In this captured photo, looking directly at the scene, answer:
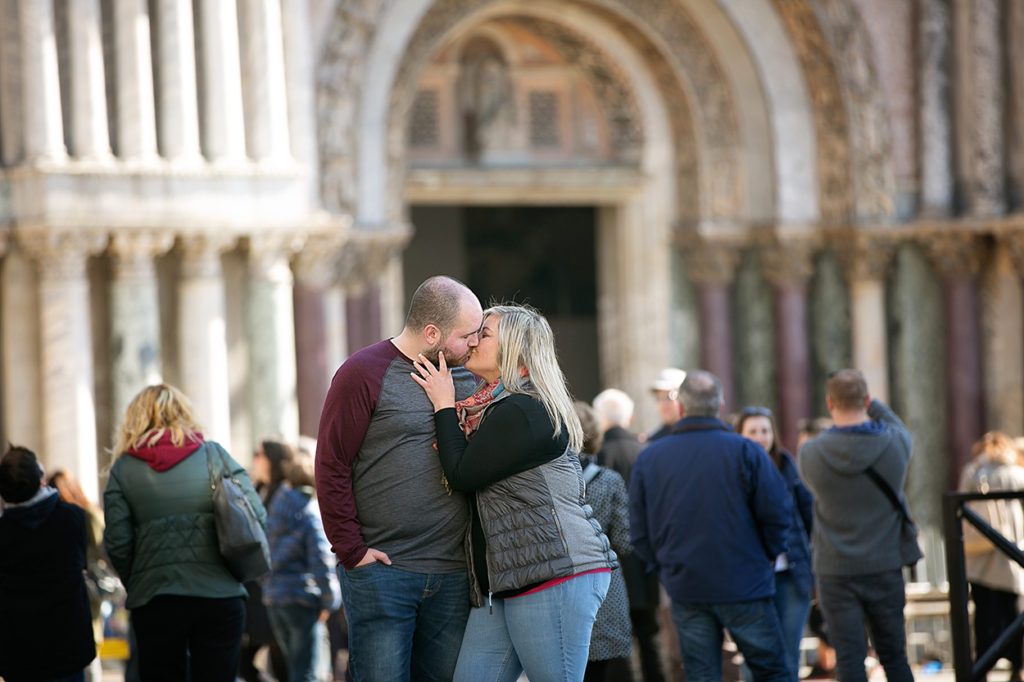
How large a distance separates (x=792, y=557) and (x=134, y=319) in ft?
17.8

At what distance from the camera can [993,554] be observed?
29.2ft

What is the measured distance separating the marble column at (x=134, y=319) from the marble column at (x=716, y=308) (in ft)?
18.3

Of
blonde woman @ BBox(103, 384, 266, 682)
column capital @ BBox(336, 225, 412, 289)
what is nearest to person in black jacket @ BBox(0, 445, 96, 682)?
blonde woman @ BBox(103, 384, 266, 682)

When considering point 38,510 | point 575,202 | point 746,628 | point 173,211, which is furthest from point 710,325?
point 38,510

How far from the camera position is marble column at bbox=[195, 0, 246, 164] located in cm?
1129

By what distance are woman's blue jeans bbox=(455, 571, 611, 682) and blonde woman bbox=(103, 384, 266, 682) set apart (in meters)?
1.62

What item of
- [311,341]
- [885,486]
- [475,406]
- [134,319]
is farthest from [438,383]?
[311,341]

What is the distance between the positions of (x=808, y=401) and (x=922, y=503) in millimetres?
1361

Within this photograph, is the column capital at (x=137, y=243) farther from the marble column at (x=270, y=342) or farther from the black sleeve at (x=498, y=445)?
the black sleeve at (x=498, y=445)

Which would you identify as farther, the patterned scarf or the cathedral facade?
the cathedral facade

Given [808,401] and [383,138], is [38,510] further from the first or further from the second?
[808,401]

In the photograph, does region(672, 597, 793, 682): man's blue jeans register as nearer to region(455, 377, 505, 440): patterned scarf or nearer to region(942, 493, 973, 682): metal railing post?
region(942, 493, 973, 682): metal railing post

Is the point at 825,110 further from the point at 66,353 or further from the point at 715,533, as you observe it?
the point at 715,533

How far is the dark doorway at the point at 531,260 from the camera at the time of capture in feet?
56.1
